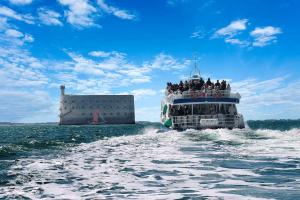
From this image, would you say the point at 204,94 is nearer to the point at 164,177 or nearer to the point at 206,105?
the point at 206,105

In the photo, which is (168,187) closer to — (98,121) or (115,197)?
(115,197)

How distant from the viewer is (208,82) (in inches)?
1751

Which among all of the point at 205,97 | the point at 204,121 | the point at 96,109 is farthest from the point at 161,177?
the point at 96,109

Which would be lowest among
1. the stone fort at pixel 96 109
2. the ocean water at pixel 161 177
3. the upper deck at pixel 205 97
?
the ocean water at pixel 161 177

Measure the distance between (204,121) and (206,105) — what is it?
4.54m

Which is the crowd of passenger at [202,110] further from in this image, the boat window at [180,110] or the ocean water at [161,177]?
the ocean water at [161,177]

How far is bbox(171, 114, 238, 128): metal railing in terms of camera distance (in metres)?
40.6

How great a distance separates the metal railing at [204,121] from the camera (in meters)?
40.6

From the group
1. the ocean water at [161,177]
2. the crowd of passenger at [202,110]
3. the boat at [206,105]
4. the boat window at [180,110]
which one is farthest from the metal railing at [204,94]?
the ocean water at [161,177]

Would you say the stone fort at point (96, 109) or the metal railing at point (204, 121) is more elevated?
the stone fort at point (96, 109)

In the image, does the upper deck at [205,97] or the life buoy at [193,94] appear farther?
the life buoy at [193,94]

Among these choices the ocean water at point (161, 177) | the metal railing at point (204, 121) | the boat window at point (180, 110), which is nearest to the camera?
the ocean water at point (161, 177)

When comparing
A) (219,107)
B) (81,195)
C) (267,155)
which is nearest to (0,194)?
(81,195)

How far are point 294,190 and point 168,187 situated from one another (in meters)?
3.49
